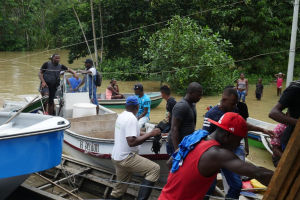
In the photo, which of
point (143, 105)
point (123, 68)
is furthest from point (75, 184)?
point (123, 68)

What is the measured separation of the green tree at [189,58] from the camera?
16766mm

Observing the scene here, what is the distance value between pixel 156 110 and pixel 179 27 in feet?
16.4

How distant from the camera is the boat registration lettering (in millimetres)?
6625

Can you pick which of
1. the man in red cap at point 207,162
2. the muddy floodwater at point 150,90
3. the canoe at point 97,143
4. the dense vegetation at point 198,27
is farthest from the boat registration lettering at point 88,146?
the dense vegetation at point 198,27

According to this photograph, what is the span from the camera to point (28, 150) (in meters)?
4.84

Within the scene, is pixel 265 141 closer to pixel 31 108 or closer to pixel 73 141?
pixel 73 141

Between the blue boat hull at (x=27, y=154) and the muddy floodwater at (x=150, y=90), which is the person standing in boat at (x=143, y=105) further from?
the muddy floodwater at (x=150, y=90)

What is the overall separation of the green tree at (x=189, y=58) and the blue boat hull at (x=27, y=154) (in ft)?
38.9

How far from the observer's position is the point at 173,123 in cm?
462

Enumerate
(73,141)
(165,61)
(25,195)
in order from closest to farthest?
(25,195) → (73,141) → (165,61)

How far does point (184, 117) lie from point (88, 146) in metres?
2.85

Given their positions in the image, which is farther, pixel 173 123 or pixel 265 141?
pixel 265 141

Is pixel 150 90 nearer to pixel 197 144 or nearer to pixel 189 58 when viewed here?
pixel 189 58

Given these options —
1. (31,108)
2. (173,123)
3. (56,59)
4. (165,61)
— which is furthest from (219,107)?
(165,61)
